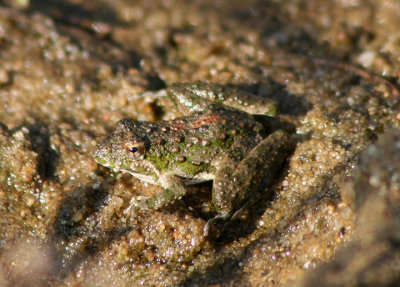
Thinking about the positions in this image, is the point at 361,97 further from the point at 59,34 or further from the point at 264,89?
the point at 59,34

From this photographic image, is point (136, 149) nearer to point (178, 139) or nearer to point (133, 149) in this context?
point (133, 149)

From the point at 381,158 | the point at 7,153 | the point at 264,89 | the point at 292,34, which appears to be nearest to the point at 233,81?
the point at 264,89

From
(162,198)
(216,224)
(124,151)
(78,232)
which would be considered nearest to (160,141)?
(124,151)

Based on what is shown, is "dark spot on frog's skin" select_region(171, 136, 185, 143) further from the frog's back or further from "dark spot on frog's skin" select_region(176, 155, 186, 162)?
"dark spot on frog's skin" select_region(176, 155, 186, 162)

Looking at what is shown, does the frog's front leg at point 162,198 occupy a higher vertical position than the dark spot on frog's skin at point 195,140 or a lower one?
lower

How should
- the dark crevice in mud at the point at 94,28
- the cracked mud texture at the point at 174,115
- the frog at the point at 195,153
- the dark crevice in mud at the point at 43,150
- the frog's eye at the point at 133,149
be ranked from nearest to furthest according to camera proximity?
the cracked mud texture at the point at 174,115 → the frog at the point at 195,153 → the frog's eye at the point at 133,149 → the dark crevice in mud at the point at 43,150 → the dark crevice in mud at the point at 94,28

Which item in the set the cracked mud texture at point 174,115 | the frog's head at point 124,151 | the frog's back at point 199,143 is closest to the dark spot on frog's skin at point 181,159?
the frog's back at point 199,143

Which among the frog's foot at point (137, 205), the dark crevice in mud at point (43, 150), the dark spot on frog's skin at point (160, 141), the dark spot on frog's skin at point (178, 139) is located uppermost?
the dark spot on frog's skin at point (178, 139)

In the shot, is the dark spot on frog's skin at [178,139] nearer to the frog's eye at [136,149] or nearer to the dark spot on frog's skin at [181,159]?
the dark spot on frog's skin at [181,159]
